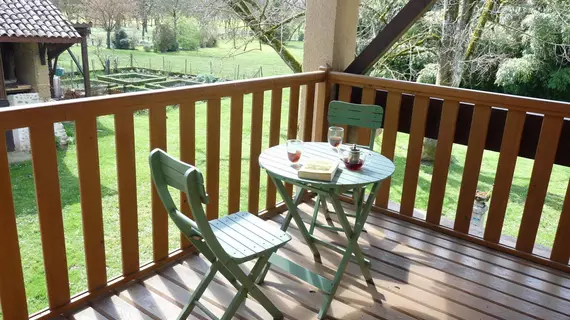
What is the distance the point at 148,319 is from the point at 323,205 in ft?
5.34

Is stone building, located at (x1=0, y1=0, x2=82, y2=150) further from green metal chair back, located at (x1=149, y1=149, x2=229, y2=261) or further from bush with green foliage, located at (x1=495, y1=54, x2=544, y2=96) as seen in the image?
bush with green foliage, located at (x1=495, y1=54, x2=544, y2=96)

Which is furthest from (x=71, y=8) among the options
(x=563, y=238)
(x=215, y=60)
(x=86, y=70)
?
(x=563, y=238)

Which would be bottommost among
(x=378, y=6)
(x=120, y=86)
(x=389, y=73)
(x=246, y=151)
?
(x=246, y=151)

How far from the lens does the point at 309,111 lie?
12.1 ft

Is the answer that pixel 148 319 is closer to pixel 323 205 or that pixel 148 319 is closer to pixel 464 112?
pixel 323 205

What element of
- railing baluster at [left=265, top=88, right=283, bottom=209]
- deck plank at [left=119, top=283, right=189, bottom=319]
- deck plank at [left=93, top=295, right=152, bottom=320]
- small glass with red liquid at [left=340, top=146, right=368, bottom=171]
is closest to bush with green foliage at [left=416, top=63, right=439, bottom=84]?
railing baluster at [left=265, top=88, right=283, bottom=209]

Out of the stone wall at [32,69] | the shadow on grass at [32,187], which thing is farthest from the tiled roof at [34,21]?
the shadow on grass at [32,187]

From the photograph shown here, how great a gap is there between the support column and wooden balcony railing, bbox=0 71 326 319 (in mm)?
763

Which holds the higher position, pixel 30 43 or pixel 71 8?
pixel 71 8

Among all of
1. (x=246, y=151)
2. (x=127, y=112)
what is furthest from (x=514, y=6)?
(x=127, y=112)

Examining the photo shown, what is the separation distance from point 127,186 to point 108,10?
6.66 metres

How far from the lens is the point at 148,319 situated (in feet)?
7.18

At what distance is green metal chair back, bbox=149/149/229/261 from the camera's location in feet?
5.31

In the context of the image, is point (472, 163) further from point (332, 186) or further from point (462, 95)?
point (332, 186)
